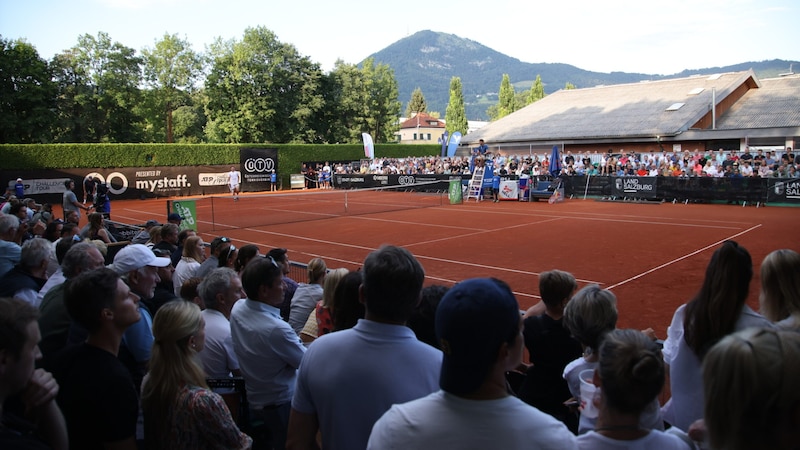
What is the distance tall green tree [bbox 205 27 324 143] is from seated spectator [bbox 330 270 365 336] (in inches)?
2158

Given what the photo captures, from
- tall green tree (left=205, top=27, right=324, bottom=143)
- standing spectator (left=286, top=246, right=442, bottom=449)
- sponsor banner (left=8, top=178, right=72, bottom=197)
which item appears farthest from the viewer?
tall green tree (left=205, top=27, right=324, bottom=143)

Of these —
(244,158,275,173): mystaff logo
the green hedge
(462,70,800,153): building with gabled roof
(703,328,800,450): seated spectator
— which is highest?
(462,70,800,153): building with gabled roof

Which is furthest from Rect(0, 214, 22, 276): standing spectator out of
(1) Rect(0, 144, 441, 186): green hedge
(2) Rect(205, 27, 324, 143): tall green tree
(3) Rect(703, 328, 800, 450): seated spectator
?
(2) Rect(205, 27, 324, 143): tall green tree

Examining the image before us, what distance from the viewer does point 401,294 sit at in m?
2.61

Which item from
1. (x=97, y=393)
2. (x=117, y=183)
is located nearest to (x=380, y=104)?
(x=117, y=183)

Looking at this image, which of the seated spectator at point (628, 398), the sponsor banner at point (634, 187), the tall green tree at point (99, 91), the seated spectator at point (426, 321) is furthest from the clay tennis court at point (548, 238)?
the tall green tree at point (99, 91)

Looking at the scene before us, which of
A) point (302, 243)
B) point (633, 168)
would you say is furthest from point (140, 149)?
point (633, 168)

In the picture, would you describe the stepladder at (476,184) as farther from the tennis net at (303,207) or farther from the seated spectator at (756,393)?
the seated spectator at (756,393)

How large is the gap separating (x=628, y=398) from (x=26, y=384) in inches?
98.7

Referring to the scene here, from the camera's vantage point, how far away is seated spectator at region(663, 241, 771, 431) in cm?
323

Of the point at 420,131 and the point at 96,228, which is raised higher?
the point at 420,131

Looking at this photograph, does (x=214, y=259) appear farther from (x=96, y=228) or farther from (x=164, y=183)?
(x=164, y=183)

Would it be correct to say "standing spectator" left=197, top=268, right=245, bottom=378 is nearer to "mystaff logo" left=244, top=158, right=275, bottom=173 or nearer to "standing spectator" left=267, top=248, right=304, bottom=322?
"standing spectator" left=267, top=248, right=304, bottom=322

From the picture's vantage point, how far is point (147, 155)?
38.3 meters
